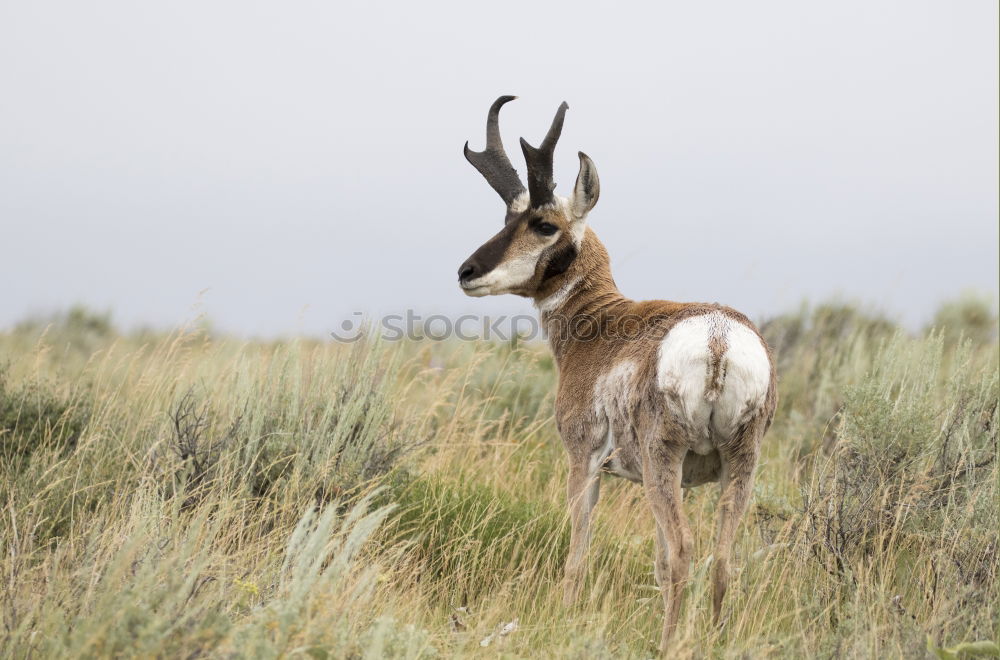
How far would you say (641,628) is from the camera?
18.0ft

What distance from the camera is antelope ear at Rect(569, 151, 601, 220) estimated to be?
5973 millimetres

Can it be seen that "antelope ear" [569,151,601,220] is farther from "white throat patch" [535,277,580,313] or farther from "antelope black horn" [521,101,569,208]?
"white throat patch" [535,277,580,313]

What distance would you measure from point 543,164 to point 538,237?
47cm

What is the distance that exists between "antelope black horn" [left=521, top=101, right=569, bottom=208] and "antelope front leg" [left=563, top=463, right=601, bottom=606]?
1.76 meters

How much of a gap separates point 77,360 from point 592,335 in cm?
1177

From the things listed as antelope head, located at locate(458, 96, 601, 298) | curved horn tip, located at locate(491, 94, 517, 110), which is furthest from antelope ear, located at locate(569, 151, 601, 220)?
curved horn tip, located at locate(491, 94, 517, 110)

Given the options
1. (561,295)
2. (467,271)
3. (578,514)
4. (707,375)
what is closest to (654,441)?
(707,375)

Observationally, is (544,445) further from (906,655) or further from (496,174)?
(906,655)

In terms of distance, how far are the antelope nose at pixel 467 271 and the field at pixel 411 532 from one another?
4.40 ft

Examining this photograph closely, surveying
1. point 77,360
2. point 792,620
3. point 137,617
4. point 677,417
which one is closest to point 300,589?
point 137,617

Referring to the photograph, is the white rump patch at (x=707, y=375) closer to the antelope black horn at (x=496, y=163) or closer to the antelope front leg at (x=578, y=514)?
the antelope front leg at (x=578, y=514)

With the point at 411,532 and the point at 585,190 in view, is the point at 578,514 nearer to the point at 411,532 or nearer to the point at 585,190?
the point at 411,532

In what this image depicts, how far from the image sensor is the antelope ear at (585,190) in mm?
5973

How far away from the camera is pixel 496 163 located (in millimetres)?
6516
